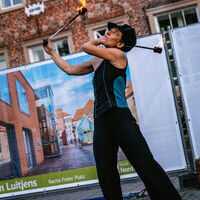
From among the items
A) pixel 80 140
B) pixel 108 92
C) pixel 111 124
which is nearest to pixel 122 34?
pixel 108 92

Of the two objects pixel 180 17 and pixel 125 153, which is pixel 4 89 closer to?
pixel 125 153

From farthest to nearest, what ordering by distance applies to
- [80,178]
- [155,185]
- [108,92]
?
[80,178], [108,92], [155,185]

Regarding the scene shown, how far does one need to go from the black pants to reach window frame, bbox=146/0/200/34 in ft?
29.1

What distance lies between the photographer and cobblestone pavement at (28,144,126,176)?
18.3 feet

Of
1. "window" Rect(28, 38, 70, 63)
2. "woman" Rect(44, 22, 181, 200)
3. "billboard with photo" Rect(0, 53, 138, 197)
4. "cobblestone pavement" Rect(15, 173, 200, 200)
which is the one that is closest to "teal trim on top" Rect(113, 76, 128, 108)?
"woman" Rect(44, 22, 181, 200)

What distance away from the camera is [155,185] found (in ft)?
8.24

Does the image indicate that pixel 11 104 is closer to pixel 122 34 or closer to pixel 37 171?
pixel 37 171

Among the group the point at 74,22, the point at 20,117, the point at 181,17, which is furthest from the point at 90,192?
the point at 181,17

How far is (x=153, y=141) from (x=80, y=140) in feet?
4.10

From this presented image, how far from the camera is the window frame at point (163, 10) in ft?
36.3

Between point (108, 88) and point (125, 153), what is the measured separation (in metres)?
0.55

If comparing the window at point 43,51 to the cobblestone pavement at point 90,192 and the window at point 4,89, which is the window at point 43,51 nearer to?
the window at point 4,89

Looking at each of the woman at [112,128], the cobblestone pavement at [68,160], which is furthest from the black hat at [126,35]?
the cobblestone pavement at [68,160]

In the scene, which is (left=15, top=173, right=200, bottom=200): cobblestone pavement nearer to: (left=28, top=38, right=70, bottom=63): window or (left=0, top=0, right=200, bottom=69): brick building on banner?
(left=0, top=0, right=200, bottom=69): brick building on banner
